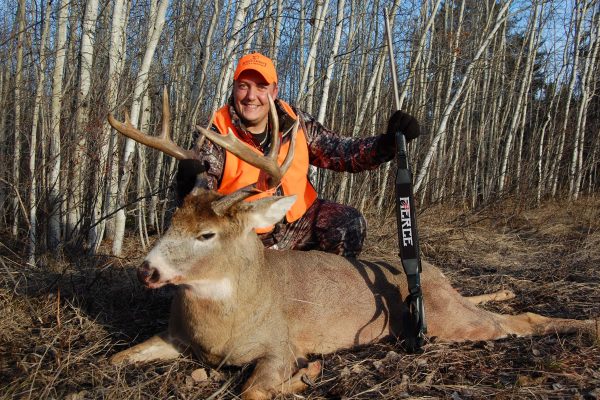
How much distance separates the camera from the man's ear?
3092 mm

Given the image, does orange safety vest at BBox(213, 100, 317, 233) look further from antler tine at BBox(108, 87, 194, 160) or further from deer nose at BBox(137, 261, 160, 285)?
deer nose at BBox(137, 261, 160, 285)

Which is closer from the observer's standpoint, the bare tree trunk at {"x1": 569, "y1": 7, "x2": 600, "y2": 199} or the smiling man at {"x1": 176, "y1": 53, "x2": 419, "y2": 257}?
the smiling man at {"x1": 176, "y1": 53, "x2": 419, "y2": 257}

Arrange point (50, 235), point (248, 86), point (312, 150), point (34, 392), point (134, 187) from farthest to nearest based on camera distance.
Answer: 1. point (134, 187)
2. point (50, 235)
3. point (312, 150)
4. point (248, 86)
5. point (34, 392)

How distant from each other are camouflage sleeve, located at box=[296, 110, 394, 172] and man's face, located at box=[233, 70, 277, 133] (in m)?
0.49

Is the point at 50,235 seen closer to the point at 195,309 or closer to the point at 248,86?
the point at 248,86

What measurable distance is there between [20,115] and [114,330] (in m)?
4.08

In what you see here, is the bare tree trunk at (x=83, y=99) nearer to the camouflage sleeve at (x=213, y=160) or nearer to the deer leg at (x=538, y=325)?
the camouflage sleeve at (x=213, y=160)

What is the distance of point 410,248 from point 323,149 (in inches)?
63.9

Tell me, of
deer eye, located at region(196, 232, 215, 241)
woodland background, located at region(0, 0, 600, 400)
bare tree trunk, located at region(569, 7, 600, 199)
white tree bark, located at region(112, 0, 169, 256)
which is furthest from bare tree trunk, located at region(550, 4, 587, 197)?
deer eye, located at region(196, 232, 215, 241)

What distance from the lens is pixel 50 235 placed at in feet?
17.5

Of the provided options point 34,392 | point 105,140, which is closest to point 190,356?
point 34,392

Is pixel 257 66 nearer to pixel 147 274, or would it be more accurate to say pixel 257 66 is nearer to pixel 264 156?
pixel 264 156

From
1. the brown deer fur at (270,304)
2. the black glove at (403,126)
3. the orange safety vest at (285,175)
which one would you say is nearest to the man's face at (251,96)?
the orange safety vest at (285,175)

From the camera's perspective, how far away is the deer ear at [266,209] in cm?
310
